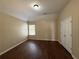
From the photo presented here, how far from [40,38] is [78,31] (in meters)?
5.55

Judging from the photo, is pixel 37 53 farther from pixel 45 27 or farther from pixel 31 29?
pixel 31 29

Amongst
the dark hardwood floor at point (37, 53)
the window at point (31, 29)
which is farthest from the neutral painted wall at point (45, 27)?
the dark hardwood floor at point (37, 53)

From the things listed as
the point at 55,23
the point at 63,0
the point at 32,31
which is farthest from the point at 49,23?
the point at 63,0

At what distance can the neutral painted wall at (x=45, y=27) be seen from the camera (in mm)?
7641

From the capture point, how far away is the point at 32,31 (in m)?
8.27

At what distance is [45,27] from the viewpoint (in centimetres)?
783

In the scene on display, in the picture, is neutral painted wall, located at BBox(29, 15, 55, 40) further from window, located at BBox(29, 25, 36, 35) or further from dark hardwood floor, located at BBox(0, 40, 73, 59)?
dark hardwood floor, located at BBox(0, 40, 73, 59)

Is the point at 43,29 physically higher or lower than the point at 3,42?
higher

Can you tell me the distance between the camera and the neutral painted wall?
764cm

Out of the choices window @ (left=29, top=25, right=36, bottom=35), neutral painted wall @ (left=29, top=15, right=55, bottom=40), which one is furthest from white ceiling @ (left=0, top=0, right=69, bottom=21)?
window @ (left=29, top=25, right=36, bottom=35)

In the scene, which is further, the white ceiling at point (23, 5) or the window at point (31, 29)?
the window at point (31, 29)

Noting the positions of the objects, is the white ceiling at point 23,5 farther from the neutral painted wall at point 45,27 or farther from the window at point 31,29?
the window at point 31,29

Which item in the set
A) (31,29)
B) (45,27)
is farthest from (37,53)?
(31,29)

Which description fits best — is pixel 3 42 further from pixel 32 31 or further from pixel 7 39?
pixel 32 31
